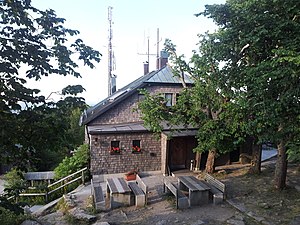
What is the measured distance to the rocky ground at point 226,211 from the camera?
809 cm

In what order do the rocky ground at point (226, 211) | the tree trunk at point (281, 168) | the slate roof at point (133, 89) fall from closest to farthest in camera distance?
1. the rocky ground at point (226, 211)
2. the tree trunk at point (281, 168)
3. the slate roof at point (133, 89)

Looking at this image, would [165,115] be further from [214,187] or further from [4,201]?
[4,201]

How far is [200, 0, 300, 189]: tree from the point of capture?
7941mm

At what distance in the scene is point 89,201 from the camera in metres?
10.1

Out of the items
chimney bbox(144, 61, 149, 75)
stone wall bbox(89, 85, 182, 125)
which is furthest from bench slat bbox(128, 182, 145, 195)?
chimney bbox(144, 61, 149, 75)

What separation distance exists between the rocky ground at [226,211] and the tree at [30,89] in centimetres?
436

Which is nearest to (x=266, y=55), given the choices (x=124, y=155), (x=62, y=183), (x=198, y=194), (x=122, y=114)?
(x=198, y=194)

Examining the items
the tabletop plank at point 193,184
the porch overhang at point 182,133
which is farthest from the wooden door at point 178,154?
the tabletop plank at point 193,184

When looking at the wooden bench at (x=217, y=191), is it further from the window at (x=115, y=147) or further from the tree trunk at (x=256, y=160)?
the window at (x=115, y=147)

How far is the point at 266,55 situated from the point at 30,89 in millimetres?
8682

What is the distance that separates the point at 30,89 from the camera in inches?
171

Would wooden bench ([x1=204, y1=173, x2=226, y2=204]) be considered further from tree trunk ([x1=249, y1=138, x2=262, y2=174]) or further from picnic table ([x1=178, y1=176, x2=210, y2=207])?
tree trunk ([x1=249, y1=138, x2=262, y2=174])

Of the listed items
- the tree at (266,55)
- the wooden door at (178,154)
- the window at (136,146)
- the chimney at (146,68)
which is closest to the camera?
the tree at (266,55)

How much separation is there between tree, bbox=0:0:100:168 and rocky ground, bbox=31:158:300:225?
436 cm
